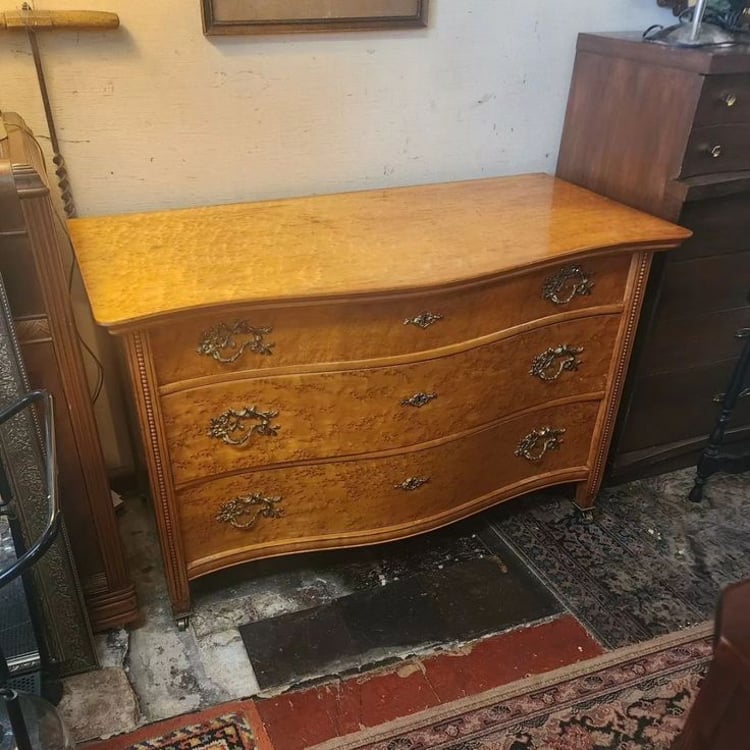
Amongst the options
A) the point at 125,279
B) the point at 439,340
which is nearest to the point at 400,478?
the point at 439,340

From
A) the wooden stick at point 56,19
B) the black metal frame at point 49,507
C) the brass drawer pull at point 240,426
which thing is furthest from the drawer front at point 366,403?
the wooden stick at point 56,19

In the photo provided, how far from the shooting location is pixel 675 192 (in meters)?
1.64

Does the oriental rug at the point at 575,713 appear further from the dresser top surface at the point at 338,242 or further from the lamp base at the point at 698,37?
the lamp base at the point at 698,37

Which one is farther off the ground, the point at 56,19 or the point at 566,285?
the point at 56,19

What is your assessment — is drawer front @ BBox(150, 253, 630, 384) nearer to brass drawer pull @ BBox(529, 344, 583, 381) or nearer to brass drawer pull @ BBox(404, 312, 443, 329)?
brass drawer pull @ BBox(404, 312, 443, 329)

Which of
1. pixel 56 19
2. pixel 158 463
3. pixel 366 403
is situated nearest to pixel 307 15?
pixel 56 19

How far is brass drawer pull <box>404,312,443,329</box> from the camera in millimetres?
1404

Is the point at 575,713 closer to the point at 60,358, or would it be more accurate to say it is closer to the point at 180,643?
→ the point at 180,643

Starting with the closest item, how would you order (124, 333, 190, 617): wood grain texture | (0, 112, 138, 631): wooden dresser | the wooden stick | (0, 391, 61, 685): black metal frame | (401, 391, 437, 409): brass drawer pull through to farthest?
(0, 391, 61, 685): black metal frame → (0, 112, 138, 631): wooden dresser → (124, 333, 190, 617): wood grain texture → the wooden stick → (401, 391, 437, 409): brass drawer pull

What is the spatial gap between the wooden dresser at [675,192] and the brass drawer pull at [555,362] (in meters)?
0.25

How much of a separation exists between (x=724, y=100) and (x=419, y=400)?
94cm

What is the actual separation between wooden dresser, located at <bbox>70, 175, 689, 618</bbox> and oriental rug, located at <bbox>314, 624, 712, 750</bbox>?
406mm

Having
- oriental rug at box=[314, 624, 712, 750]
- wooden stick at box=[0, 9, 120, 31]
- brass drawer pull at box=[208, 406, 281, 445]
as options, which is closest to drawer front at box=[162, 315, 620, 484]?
brass drawer pull at box=[208, 406, 281, 445]

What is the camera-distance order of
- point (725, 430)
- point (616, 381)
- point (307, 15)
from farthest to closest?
point (725, 430)
point (616, 381)
point (307, 15)
